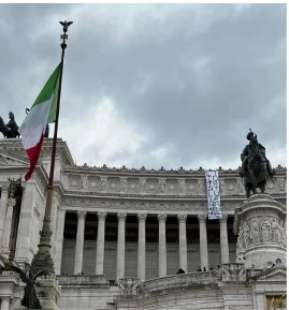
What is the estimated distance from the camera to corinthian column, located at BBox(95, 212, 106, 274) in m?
65.0

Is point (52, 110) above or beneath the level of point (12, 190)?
beneath

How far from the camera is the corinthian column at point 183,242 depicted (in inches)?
2594

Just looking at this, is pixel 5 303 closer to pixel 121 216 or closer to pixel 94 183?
pixel 121 216

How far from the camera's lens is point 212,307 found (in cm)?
3119

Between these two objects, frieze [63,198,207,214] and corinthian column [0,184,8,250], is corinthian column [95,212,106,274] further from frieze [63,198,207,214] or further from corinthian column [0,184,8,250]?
corinthian column [0,184,8,250]

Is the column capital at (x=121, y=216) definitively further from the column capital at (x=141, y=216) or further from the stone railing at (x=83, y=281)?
the stone railing at (x=83, y=281)

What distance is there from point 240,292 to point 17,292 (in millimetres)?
18179

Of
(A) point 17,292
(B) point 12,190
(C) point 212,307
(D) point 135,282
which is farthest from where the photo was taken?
(B) point 12,190

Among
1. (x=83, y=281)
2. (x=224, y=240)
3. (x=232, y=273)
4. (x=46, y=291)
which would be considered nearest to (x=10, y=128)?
(x=224, y=240)

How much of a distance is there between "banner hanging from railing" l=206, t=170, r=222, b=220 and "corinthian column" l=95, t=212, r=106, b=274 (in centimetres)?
1298

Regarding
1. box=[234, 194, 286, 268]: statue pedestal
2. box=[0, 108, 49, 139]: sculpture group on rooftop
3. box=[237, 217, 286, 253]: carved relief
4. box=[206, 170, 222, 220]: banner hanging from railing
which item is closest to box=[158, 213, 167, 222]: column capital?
box=[206, 170, 222, 220]: banner hanging from railing

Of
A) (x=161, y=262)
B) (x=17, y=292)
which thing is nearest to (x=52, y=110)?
(x=17, y=292)

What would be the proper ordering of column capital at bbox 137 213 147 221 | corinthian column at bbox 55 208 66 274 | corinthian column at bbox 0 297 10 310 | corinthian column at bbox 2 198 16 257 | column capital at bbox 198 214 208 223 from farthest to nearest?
1. column capital at bbox 198 214 208 223
2. column capital at bbox 137 213 147 221
3. corinthian column at bbox 55 208 66 274
4. corinthian column at bbox 2 198 16 257
5. corinthian column at bbox 0 297 10 310

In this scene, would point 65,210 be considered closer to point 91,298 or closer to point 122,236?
point 122,236
